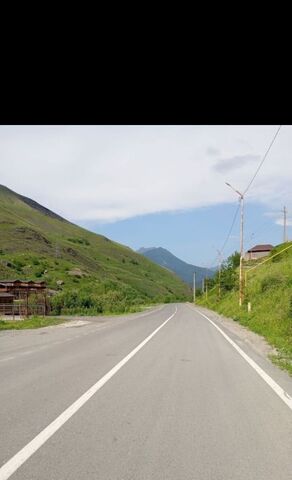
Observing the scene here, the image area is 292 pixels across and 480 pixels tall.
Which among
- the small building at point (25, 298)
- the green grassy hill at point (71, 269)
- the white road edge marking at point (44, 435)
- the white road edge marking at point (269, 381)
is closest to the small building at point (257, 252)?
the green grassy hill at point (71, 269)

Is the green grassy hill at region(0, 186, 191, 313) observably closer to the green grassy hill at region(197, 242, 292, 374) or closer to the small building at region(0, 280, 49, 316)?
the small building at region(0, 280, 49, 316)

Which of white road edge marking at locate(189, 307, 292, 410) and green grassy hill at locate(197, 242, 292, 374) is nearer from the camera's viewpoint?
white road edge marking at locate(189, 307, 292, 410)

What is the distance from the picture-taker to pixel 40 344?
2103 centimetres

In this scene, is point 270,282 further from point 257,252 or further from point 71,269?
point 257,252

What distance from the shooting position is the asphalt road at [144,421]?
19.9 ft

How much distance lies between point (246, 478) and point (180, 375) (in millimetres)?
6865

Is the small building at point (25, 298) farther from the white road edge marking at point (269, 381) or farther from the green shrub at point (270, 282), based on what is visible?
the white road edge marking at point (269, 381)

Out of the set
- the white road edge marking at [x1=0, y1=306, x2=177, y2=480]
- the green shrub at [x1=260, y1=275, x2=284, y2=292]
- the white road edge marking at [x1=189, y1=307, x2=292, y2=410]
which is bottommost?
the white road edge marking at [x1=189, y1=307, x2=292, y2=410]

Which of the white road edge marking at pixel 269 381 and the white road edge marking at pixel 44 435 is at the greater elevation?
the white road edge marking at pixel 44 435

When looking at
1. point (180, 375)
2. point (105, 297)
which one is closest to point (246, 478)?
point (180, 375)

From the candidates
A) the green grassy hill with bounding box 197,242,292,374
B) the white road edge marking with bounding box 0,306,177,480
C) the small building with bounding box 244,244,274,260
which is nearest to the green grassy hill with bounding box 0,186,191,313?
the small building with bounding box 244,244,274,260

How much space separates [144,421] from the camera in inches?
318

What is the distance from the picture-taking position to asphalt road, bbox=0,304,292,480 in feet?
19.9
